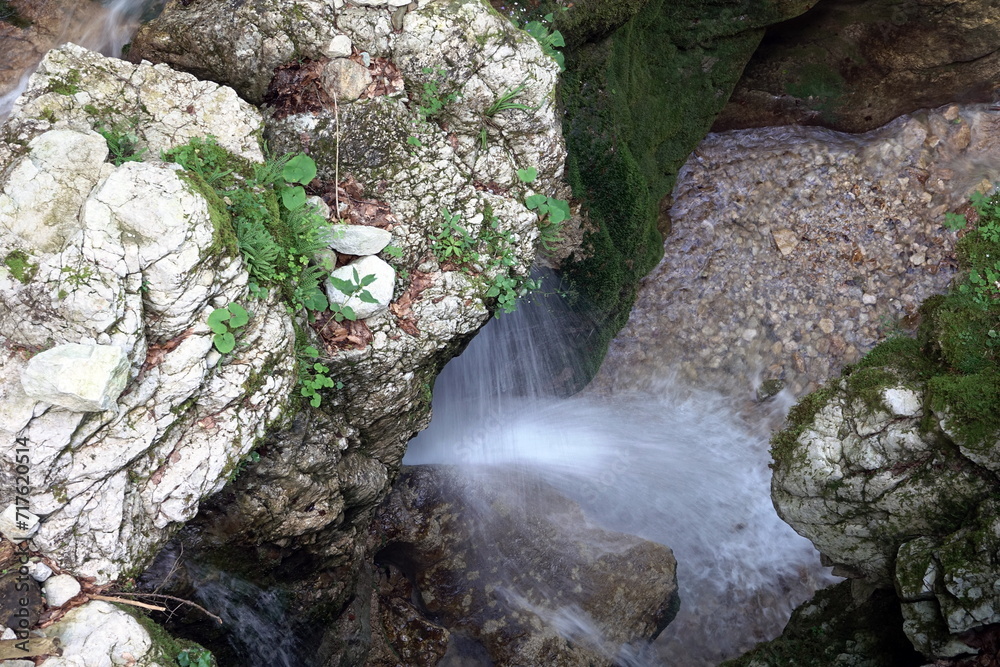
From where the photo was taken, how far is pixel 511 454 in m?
8.16

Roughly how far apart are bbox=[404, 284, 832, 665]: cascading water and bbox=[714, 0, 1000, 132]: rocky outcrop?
13.4ft

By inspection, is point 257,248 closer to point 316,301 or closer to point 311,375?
point 316,301

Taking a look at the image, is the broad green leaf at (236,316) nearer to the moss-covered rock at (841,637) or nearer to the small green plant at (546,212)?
the small green plant at (546,212)

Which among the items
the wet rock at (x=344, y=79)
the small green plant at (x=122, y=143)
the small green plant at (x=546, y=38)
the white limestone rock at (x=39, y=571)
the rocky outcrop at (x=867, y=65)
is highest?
the rocky outcrop at (x=867, y=65)

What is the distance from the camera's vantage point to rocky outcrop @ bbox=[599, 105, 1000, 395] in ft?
27.4

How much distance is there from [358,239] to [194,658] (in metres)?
2.82

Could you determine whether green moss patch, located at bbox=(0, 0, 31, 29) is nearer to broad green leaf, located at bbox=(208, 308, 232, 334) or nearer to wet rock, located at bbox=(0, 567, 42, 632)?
broad green leaf, located at bbox=(208, 308, 232, 334)

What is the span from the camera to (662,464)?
8508mm

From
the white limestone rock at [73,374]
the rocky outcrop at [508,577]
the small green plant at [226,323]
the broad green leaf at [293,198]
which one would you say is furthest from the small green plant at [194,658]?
the rocky outcrop at [508,577]

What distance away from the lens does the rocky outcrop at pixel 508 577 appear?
733cm

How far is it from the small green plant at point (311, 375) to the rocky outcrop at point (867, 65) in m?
7.12

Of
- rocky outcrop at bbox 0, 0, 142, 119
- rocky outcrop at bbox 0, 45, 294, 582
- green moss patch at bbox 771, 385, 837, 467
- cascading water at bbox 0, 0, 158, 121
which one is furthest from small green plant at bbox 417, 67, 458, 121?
green moss patch at bbox 771, 385, 837, 467

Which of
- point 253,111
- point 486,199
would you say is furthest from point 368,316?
point 253,111

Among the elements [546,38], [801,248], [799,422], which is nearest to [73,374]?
[546,38]
